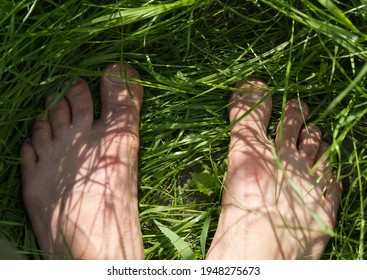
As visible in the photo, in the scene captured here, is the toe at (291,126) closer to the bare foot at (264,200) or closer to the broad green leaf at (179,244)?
the bare foot at (264,200)

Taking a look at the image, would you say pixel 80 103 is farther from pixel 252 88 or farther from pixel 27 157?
pixel 252 88

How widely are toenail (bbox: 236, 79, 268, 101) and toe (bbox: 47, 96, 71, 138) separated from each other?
471mm

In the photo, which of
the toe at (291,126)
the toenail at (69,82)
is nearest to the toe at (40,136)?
the toenail at (69,82)

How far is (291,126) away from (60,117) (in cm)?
63

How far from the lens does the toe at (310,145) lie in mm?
1295

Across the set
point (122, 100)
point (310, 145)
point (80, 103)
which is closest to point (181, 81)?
point (122, 100)

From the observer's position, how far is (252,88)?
126 cm

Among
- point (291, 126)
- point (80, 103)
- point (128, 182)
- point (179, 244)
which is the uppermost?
point (80, 103)

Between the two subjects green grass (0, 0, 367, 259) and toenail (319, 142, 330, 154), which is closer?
green grass (0, 0, 367, 259)

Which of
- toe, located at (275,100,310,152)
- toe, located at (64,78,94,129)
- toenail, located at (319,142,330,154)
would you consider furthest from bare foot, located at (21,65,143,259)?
toenail, located at (319,142,330,154)

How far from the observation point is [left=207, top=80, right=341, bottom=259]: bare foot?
123 centimetres

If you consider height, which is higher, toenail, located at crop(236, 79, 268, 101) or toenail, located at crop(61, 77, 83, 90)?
toenail, located at crop(61, 77, 83, 90)

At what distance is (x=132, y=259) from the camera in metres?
1.22

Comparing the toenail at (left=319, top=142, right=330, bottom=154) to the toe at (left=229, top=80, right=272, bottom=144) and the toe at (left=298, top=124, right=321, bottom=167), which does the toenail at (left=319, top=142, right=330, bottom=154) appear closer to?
the toe at (left=298, top=124, right=321, bottom=167)
